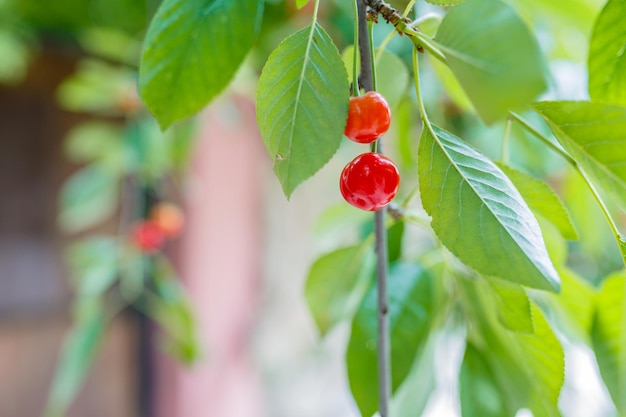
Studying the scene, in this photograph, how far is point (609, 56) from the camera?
233mm

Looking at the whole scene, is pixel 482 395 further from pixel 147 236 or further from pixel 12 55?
pixel 12 55

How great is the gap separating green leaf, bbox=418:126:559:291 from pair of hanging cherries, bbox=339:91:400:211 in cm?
1

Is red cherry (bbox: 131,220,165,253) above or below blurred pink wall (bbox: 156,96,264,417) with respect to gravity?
above

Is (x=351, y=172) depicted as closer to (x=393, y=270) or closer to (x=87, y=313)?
(x=393, y=270)

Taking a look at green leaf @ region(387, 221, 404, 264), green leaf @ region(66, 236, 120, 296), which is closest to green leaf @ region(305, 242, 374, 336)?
green leaf @ region(387, 221, 404, 264)

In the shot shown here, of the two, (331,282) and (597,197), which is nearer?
(597,197)

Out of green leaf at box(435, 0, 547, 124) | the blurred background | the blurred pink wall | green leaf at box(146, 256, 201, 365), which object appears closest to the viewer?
green leaf at box(435, 0, 547, 124)

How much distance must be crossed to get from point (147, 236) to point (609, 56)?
68cm

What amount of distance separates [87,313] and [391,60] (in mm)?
552

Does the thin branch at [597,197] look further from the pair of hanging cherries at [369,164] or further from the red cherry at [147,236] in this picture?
the red cherry at [147,236]

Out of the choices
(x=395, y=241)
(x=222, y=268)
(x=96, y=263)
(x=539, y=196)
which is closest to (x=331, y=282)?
(x=395, y=241)

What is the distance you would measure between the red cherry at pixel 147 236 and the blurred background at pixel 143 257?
0.12 ft

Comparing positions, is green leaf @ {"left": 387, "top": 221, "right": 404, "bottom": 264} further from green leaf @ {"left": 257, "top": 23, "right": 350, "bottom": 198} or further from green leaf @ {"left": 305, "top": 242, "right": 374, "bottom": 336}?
green leaf @ {"left": 257, "top": 23, "right": 350, "bottom": 198}

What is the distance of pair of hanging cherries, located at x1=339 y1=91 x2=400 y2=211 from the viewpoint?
0.62 ft
